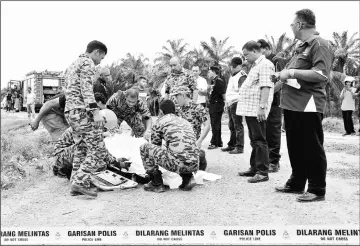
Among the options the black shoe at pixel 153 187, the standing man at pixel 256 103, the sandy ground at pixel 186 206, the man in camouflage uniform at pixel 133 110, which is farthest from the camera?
the man in camouflage uniform at pixel 133 110

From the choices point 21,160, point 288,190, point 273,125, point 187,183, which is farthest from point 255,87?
point 21,160

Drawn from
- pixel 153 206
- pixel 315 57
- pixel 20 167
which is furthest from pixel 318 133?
pixel 20 167

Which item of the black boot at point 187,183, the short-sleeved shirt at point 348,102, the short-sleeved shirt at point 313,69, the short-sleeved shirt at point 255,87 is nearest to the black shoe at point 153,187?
the black boot at point 187,183

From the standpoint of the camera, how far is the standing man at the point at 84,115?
201 inches

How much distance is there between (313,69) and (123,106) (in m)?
3.32

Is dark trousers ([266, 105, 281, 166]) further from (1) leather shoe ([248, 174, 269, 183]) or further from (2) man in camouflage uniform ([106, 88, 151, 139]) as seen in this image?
(2) man in camouflage uniform ([106, 88, 151, 139])

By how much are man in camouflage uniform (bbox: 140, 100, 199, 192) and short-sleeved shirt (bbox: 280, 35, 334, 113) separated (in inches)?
54.1

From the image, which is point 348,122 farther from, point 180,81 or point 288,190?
point 288,190

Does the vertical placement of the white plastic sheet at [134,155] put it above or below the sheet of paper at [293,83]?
below

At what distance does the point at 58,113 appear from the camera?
673 cm

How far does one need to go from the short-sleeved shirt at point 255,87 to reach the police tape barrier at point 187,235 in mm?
2485

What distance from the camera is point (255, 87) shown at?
19.7 feet

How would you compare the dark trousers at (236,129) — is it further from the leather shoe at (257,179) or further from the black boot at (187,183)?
the black boot at (187,183)

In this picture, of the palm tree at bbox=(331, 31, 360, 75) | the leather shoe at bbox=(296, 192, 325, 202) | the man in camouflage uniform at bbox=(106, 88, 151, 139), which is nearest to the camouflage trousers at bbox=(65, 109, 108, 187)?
the man in camouflage uniform at bbox=(106, 88, 151, 139)
